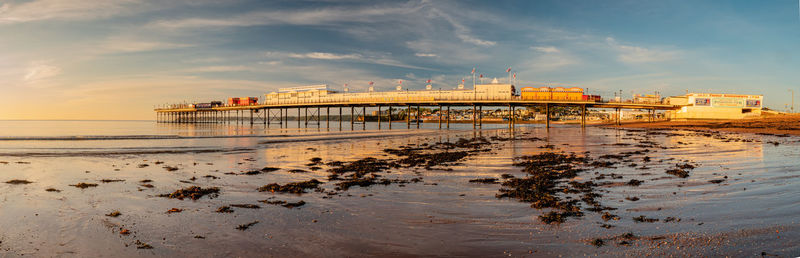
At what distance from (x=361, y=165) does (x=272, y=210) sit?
8.44 metres

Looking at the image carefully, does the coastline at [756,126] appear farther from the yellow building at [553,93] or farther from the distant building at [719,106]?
the distant building at [719,106]

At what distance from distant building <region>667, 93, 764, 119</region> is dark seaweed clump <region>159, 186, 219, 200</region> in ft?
359

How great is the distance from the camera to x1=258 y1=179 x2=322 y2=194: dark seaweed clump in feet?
36.4

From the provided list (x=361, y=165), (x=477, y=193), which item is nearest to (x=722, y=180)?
(x=477, y=193)

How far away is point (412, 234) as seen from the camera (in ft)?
21.9

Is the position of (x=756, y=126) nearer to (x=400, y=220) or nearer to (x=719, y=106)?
(x=719, y=106)

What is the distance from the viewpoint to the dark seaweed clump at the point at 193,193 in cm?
1033

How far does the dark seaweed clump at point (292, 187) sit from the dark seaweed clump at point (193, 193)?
1.32 metres

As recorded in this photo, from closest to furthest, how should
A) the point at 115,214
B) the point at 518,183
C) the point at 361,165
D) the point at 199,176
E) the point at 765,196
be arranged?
the point at 115,214 < the point at 765,196 < the point at 518,183 < the point at 199,176 < the point at 361,165

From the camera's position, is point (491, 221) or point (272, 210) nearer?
point (491, 221)

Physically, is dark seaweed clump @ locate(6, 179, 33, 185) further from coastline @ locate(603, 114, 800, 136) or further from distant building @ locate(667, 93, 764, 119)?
distant building @ locate(667, 93, 764, 119)

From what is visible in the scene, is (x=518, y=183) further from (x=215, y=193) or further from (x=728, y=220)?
(x=215, y=193)

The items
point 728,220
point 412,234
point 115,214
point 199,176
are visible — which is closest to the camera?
point 412,234

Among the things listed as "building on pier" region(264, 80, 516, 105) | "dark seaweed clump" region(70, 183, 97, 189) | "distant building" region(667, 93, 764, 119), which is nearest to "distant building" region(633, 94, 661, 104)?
"distant building" region(667, 93, 764, 119)
